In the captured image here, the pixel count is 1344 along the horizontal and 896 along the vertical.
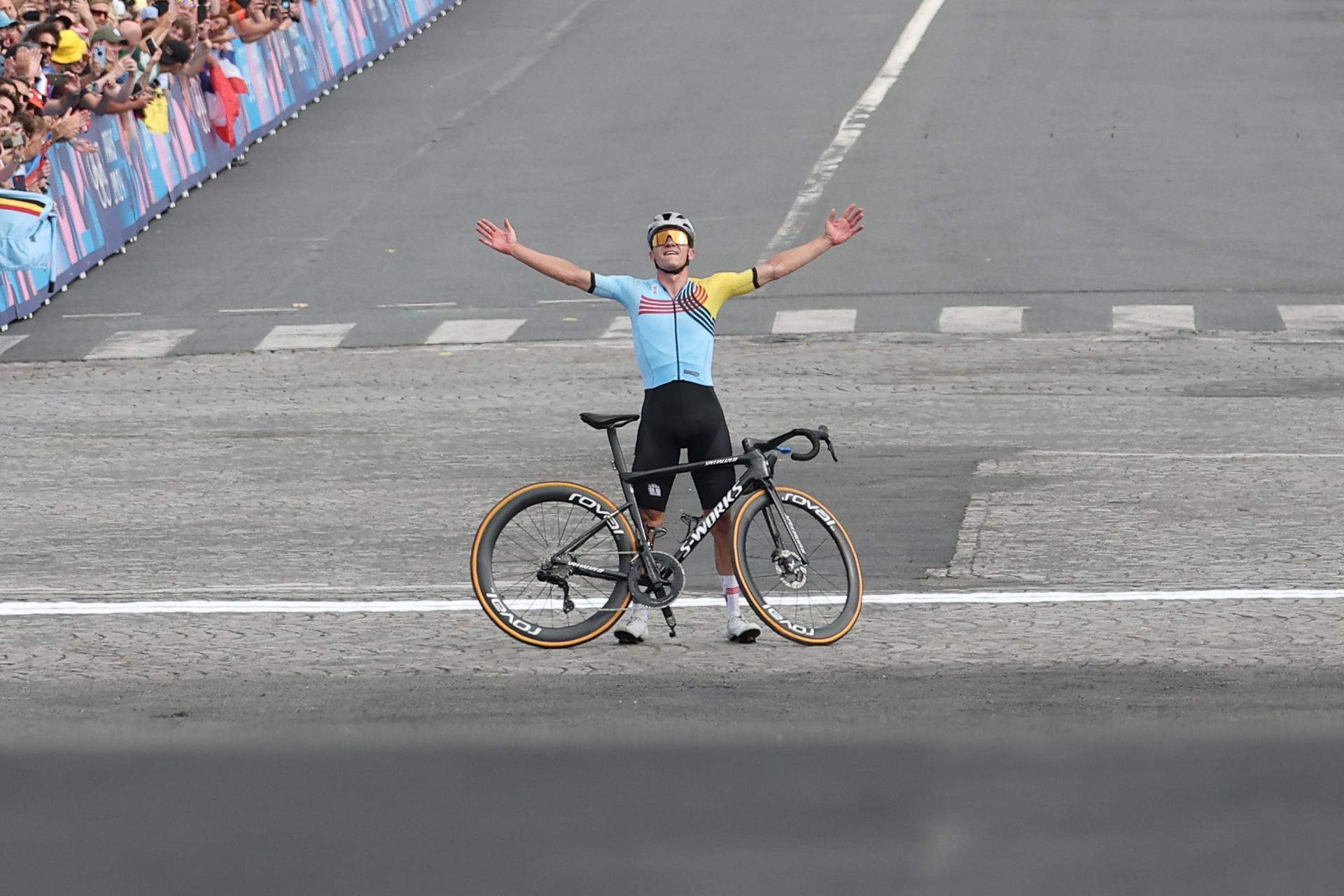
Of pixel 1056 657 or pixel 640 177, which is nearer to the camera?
pixel 1056 657

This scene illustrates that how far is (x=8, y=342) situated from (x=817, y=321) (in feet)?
24.5

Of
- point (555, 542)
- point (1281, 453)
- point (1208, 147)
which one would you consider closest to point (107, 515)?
point (555, 542)

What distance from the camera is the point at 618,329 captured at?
65.3ft

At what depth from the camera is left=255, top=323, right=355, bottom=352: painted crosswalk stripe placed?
63.7ft

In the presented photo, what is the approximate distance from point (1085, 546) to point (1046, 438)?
3219 mm

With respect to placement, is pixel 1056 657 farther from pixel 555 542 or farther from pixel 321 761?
pixel 321 761

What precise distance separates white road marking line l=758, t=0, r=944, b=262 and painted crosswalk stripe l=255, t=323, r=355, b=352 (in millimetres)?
4531

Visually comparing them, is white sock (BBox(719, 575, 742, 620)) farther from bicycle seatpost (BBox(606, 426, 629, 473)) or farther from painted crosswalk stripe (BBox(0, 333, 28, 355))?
painted crosswalk stripe (BBox(0, 333, 28, 355))

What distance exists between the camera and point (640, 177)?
26.0 meters

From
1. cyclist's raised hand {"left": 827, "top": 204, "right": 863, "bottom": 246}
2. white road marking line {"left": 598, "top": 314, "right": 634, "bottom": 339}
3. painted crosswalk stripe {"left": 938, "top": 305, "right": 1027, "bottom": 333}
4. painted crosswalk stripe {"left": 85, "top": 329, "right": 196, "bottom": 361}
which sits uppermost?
cyclist's raised hand {"left": 827, "top": 204, "right": 863, "bottom": 246}

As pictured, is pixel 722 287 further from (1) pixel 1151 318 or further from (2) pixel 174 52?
(2) pixel 174 52

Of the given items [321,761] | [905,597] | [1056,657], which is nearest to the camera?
[321,761]

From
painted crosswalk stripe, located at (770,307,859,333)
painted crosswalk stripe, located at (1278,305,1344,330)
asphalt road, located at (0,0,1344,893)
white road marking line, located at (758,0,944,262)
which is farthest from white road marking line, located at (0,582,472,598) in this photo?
white road marking line, located at (758,0,944,262)

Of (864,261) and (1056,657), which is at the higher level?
Answer: (1056,657)
